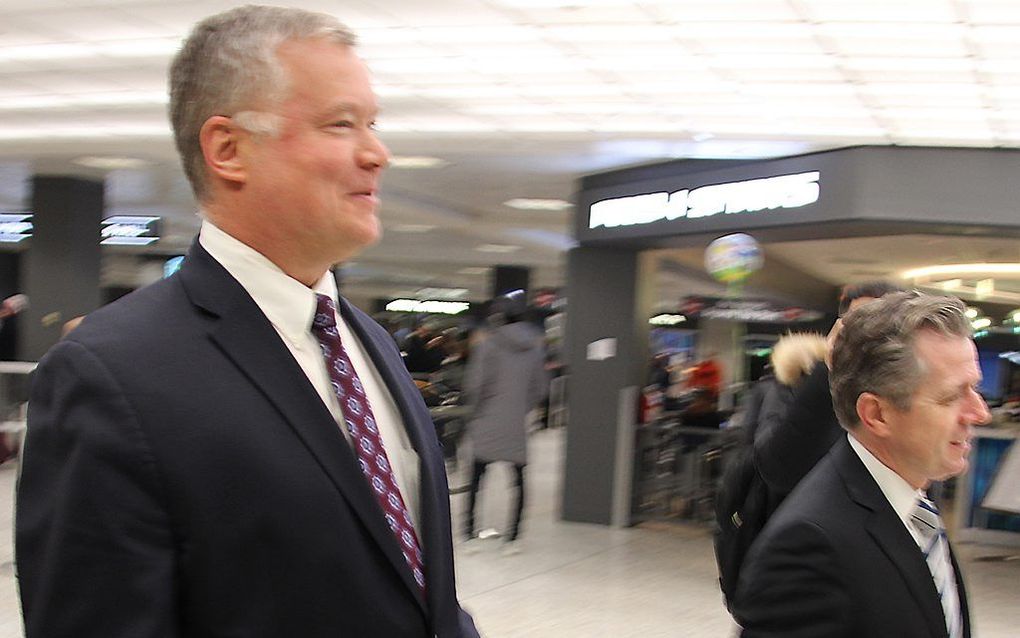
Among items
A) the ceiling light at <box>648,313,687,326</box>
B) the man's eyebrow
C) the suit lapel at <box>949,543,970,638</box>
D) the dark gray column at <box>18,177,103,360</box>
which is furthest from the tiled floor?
the ceiling light at <box>648,313,687,326</box>

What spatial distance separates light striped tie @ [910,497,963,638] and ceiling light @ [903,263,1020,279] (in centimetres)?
1322

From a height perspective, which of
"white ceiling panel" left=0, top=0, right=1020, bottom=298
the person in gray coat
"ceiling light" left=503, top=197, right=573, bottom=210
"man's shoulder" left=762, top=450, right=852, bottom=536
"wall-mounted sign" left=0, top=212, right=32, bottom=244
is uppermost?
"white ceiling panel" left=0, top=0, right=1020, bottom=298

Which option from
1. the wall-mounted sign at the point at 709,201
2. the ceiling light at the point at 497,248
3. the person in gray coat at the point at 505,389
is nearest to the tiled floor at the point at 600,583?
the person in gray coat at the point at 505,389

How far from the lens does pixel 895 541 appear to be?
5.52 ft

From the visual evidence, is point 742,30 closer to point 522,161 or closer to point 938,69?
point 938,69

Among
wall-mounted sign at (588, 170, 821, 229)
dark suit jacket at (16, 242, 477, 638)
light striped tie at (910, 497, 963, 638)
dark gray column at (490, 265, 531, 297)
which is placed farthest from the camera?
dark gray column at (490, 265, 531, 297)

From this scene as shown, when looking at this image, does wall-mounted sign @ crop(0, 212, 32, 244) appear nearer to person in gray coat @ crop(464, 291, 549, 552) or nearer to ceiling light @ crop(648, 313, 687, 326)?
person in gray coat @ crop(464, 291, 549, 552)

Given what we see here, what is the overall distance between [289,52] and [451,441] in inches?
460

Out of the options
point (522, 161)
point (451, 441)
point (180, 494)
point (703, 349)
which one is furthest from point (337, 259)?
point (703, 349)

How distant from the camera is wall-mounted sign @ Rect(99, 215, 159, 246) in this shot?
16.8 m

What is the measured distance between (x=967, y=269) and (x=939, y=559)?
13945mm

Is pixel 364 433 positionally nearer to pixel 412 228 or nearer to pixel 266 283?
pixel 266 283

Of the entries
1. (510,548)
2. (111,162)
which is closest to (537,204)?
(111,162)

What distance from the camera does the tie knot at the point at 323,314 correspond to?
4.47 feet
